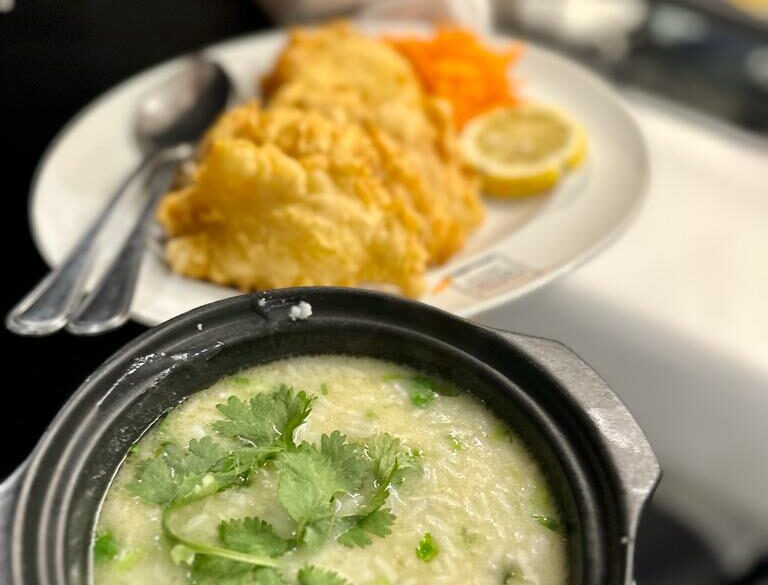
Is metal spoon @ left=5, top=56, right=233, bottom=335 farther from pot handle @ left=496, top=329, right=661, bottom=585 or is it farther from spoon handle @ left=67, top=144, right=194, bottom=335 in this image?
pot handle @ left=496, top=329, right=661, bottom=585

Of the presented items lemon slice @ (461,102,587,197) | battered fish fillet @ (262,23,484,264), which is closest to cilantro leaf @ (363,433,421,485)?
battered fish fillet @ (262,23,484,264)

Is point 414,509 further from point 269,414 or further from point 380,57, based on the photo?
point 380,57

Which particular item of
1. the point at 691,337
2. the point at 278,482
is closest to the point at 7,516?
the point at 278,482

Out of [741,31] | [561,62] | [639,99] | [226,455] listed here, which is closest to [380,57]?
[561,62]

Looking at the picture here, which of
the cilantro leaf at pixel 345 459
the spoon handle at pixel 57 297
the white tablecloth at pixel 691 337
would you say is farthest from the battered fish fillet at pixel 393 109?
the cilantro leaf at pixel 345 459

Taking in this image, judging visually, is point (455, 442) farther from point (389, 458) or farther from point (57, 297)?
point (57, 297)
